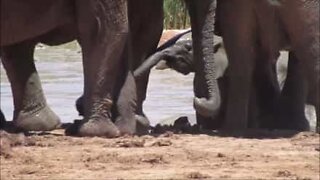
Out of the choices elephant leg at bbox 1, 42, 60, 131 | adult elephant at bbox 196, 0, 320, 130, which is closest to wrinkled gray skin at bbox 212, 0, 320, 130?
adult elephant at bbox 196, 0, 320, 130

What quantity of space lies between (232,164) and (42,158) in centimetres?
101

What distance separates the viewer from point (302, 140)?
8578mm

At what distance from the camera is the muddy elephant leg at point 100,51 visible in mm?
8734

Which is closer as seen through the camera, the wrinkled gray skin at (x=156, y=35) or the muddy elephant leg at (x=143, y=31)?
the wrinkled gray skin at (x=156, y=35)

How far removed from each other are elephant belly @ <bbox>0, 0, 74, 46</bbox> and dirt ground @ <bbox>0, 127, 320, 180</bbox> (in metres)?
0.63

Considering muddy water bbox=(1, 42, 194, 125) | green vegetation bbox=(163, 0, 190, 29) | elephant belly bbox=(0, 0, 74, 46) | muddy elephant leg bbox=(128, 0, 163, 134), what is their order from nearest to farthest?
elephant belly bbox=(0, 0, 74, 46), muddy elephant leg bbox=(128, 0, 163, 134), muddy water bbox=(1, 42, 194, 125), green vegetation bbox=(163, 0, 190, 29)

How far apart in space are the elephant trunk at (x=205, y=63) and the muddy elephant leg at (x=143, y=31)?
0.31 meters

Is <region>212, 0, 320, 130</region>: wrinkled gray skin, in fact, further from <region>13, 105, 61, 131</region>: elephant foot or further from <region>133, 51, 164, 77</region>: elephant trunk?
<region>13, 105, 61, 131</region>: elephant foot

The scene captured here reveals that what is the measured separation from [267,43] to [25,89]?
64.3 inches

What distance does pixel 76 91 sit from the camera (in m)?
15.0

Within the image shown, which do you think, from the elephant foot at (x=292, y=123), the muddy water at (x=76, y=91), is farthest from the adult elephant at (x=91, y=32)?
the muddy water at (x=76, y=91)

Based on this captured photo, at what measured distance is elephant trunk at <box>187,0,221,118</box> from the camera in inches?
366

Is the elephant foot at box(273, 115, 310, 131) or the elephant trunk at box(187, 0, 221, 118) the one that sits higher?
the elephant trunk at box(187, 0, 221, 118)

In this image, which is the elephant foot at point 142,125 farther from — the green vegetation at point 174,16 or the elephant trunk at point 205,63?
the green vegetation at point 174,16
